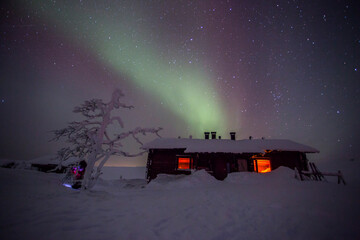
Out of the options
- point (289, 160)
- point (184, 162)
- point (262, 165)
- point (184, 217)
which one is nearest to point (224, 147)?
point (184, 162)

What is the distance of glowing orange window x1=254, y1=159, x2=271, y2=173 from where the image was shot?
16.6 metres

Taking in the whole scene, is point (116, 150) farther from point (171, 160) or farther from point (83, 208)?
point (171, 160)

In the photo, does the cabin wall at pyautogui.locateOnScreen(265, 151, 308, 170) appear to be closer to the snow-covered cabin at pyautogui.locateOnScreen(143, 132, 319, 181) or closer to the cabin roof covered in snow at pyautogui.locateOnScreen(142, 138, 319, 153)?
the snow-covered cabin at pyautogui.locateOnScreen(143, 132, 319, 181)

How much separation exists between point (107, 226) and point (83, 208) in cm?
150

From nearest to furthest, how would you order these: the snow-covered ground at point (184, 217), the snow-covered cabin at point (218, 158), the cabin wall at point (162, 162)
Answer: the snow-covered ground at point (184, 217) < the snow-covered cabin at point (218, 158) < the cabin wall at point (162, 162)

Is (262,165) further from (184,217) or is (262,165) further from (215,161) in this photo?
(184,217)

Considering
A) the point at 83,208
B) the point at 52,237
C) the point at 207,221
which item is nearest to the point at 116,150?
the point at 83,208

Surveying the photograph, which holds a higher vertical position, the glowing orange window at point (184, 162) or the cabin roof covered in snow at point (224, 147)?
the cabin roof covered in snow at point (224, 147)

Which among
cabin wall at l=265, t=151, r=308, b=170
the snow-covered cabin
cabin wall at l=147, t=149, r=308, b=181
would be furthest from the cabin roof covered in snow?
cabin wall at l=265, t=151, r=308, b=170

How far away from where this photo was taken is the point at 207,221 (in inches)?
160

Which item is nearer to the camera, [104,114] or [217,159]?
[104,114]

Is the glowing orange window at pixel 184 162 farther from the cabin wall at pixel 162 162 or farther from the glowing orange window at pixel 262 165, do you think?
the glowing orange window at pixel 262 165

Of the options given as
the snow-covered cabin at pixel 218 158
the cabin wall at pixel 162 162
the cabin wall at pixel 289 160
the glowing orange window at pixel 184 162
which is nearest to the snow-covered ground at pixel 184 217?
the snow-covered cabin at pixel 218 158

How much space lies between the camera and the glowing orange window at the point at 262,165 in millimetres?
16573
